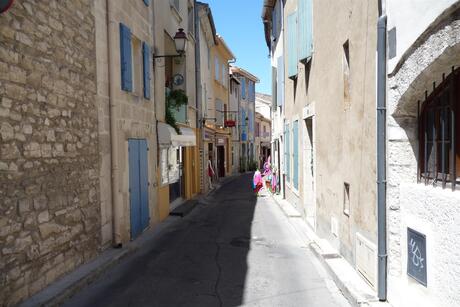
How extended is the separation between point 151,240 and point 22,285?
14.5 ft

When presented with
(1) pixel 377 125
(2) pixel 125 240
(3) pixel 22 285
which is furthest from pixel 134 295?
(1) pixel 377 125

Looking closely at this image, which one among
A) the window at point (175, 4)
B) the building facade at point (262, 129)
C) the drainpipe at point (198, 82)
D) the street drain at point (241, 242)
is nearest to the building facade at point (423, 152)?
the street drain at point (241, 242)

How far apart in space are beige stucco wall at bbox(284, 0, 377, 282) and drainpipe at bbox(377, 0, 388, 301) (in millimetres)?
364

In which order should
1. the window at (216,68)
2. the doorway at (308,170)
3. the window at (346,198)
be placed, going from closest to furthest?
the window at (346,198) < the doorway at (308,170) < the window at (216,68)

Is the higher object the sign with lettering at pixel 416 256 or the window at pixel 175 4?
the window at pixel 175 4

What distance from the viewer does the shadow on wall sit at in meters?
5.36

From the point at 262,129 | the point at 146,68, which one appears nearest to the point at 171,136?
the point at 146,68

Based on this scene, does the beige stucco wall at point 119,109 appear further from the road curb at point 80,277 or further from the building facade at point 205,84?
the building facade at point 205,84

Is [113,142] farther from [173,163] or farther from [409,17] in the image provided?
[173,163]

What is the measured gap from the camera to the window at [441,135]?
3.52 meters

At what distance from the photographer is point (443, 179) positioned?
3631 mm

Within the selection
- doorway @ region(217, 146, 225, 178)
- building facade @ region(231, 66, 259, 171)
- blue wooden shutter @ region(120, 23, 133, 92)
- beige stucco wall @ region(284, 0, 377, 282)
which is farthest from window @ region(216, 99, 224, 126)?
blue wooden shutter @ region(120, 23, 133, 92)

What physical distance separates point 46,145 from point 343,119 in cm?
391

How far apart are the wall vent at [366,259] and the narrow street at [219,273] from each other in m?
0.39
